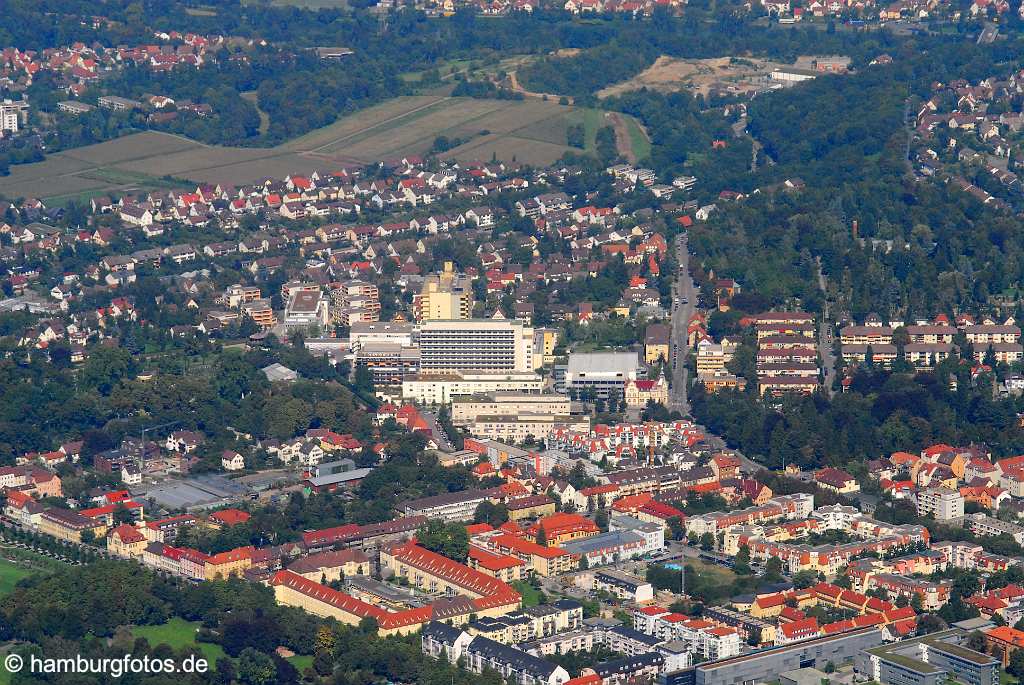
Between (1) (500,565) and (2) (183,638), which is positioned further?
(1) (500,565)

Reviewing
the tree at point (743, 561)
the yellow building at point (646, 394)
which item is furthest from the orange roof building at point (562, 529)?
the yellow building at point (646, 394)

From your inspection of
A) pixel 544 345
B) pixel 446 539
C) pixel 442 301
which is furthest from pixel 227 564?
pixel 442 301

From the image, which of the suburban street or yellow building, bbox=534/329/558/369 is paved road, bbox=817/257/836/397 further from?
yellow building, bbox=534/329/558/369

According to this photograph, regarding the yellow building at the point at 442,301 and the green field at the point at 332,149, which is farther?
the green field at the point at 332,149

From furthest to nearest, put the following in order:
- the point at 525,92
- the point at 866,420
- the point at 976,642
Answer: the point at 525,92 → the point at 866,420 → the point at 976,642

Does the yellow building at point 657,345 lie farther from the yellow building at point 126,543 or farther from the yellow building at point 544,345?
the yellow building at point 126,543

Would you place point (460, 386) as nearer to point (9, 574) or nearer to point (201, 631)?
point (9, 574)
